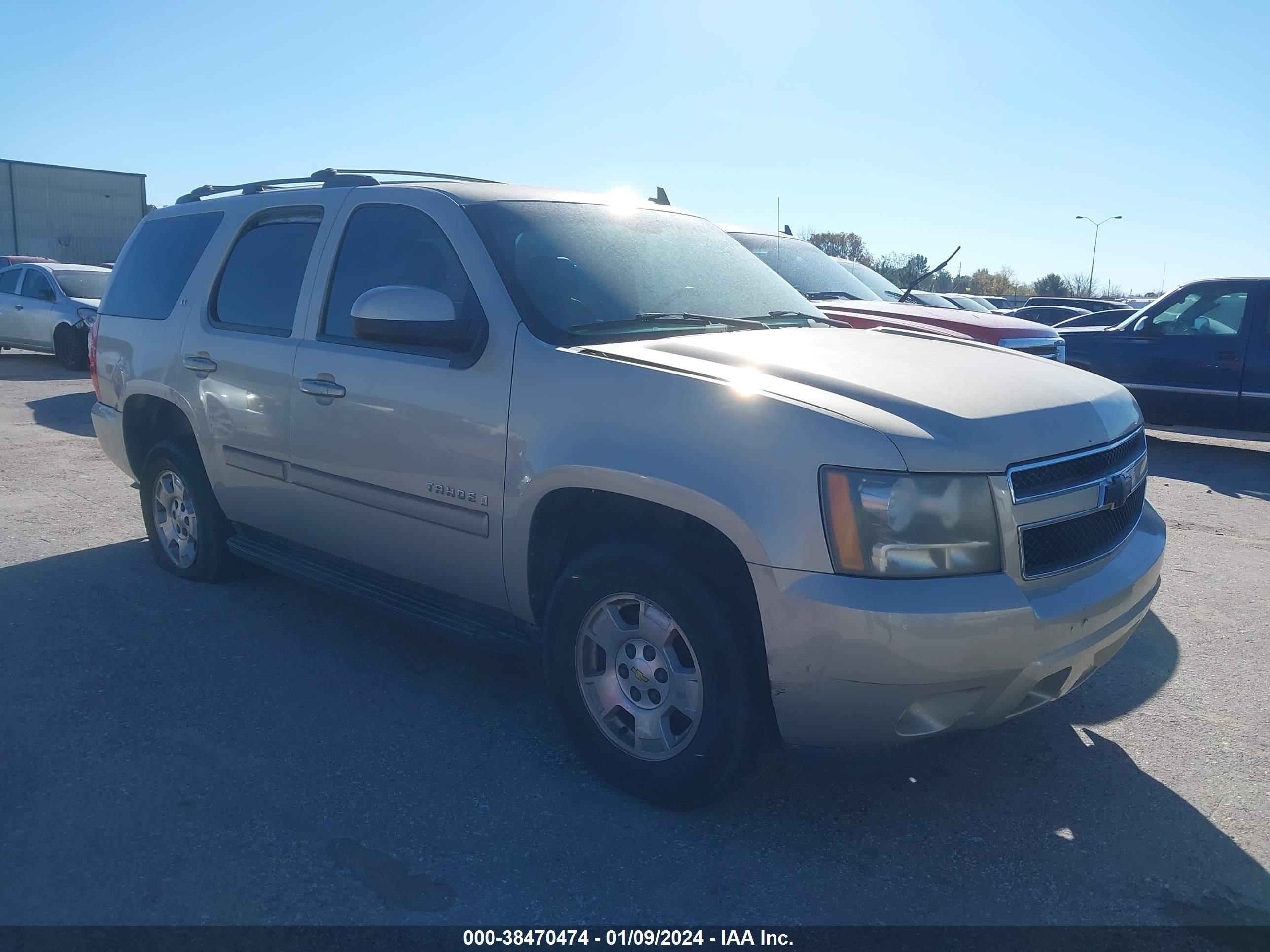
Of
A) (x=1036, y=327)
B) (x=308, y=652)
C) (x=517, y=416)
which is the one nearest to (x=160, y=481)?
(x=308, y=652)

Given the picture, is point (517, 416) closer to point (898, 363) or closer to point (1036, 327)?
point (898, 363)

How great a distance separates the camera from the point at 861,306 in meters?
8.62

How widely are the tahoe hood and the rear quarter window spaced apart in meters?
2.99

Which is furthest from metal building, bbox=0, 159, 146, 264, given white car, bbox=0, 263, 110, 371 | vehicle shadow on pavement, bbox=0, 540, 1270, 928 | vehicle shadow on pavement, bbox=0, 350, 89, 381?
vehicle shadow on pavement, bbox=0, 540, 1270, 928

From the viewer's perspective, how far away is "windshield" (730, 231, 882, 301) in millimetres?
9242

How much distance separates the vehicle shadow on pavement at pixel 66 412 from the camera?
10.9 m

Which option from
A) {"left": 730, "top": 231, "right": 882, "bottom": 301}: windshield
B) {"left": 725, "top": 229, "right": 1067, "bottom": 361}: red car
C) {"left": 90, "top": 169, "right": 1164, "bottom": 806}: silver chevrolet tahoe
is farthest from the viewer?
{"left": 730, "top": 231, "right": 882, "bottom": 301}: windshield

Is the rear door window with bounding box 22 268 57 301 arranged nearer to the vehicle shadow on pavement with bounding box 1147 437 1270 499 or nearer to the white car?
the white car

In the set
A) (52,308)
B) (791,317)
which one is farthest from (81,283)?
(791,317)

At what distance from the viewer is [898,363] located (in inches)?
138

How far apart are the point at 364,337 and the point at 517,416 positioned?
0.70 meters

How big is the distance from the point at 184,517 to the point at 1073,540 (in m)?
4.53

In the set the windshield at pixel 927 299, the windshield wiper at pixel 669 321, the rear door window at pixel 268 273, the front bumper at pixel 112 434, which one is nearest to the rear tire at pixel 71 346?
the front bumper at pixel 112 434

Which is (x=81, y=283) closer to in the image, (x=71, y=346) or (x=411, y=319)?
(x=71, y=346)
